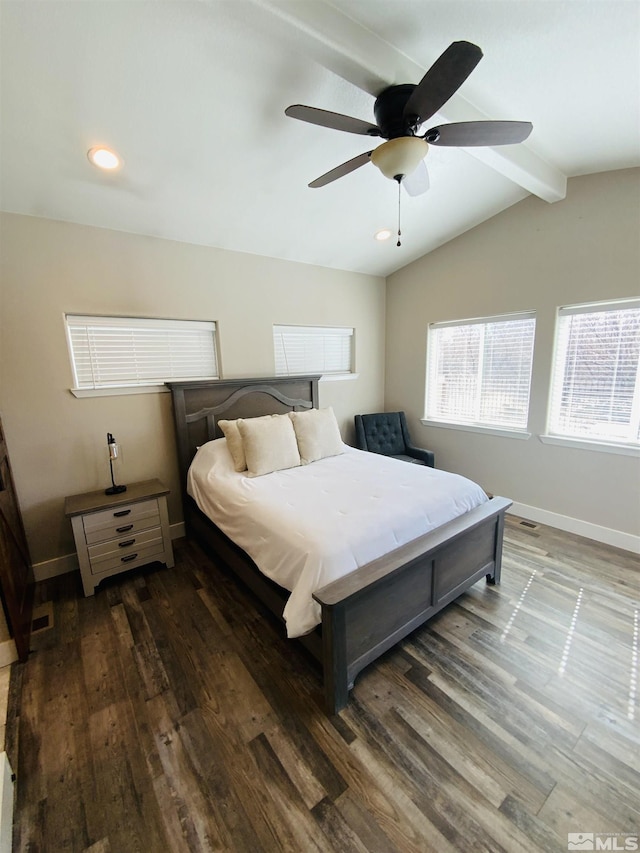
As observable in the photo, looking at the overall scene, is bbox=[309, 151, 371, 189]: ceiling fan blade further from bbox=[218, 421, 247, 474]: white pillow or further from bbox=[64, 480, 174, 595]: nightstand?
bbox=[64, 480, 174, 595]: nightstand

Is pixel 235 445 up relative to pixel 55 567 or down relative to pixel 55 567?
up

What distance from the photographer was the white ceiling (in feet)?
4.68

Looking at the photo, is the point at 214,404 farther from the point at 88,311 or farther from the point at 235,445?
the point at 88,311

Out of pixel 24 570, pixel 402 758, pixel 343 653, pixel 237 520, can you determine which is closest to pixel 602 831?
pixel 402 758

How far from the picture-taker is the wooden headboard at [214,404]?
9.63ft

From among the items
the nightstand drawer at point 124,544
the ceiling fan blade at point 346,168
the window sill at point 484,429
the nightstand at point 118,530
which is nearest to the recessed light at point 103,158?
the ceiling fan blade at point 346,168

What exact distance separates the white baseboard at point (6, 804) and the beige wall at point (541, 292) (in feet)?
12.6

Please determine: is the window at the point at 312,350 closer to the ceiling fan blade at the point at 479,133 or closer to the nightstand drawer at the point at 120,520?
the nightstand drawer at the point at 120,520

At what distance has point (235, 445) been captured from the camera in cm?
273

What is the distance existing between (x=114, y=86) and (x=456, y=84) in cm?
155

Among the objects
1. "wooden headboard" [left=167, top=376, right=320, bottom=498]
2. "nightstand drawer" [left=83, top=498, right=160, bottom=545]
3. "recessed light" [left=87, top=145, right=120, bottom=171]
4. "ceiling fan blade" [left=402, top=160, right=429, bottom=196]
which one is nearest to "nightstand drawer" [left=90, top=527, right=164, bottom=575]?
"nightstand drawer" [left=83, top=498, right=160, bottom=545]

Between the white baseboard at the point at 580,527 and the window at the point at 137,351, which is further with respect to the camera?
the white baseboard at the point at 580,527

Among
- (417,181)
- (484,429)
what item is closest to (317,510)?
(417,181)

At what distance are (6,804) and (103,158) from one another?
9.70 ft
